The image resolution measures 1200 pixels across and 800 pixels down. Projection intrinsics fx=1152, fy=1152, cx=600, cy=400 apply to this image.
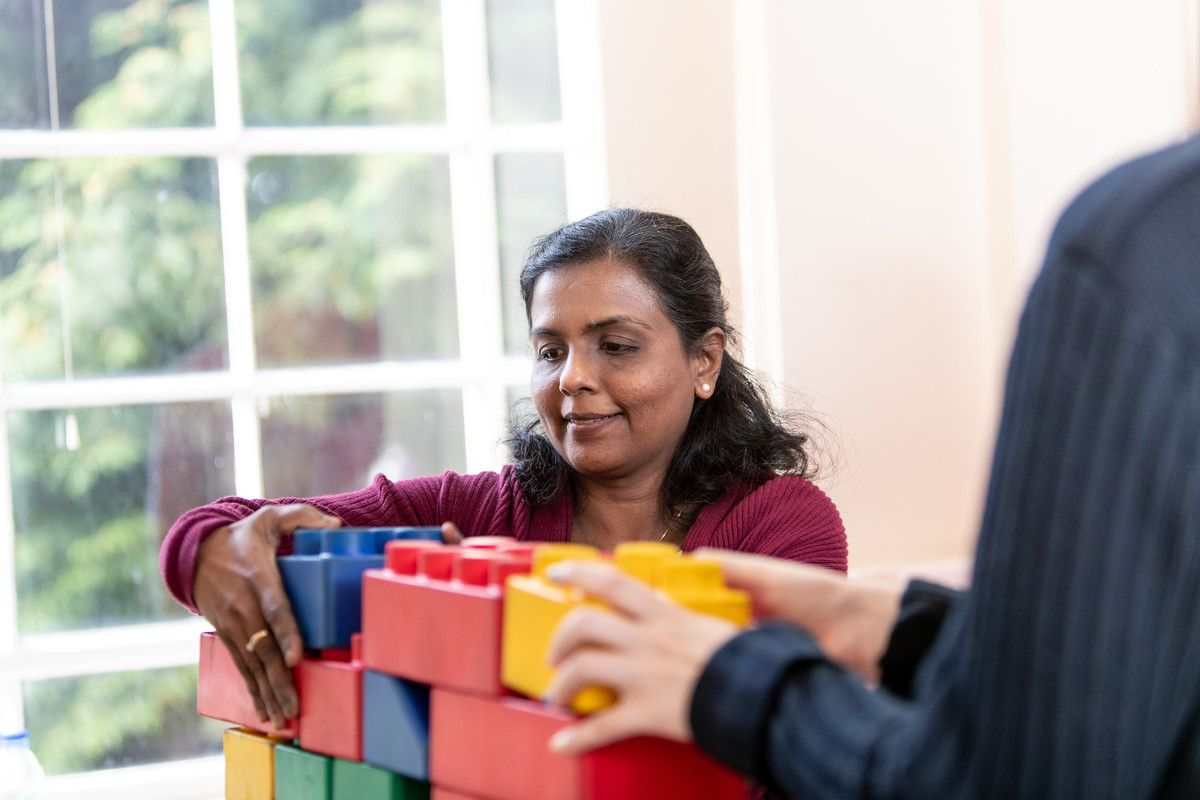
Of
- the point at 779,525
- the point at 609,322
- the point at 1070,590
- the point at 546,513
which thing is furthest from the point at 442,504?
the point at 1070,590

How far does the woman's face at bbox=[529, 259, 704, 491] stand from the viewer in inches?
63.8

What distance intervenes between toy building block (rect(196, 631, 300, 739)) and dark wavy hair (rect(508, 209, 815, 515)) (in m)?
0.77

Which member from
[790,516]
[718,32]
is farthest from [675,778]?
[718,32]

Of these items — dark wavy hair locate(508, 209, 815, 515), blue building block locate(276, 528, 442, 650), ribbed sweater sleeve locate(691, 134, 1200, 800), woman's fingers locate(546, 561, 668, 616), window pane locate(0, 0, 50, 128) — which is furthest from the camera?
window pane locate(0, 0, 50, 128)

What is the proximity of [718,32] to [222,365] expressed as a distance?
1.11m

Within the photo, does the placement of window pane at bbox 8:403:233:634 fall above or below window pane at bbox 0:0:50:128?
below

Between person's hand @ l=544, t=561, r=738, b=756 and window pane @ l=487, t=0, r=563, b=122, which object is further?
window pane @ l=487, t=0, r=563, b=122

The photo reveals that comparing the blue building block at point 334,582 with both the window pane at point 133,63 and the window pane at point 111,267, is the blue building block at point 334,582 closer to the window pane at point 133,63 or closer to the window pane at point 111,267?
the window pane at point 111,267

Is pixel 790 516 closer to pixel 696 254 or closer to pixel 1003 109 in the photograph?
pixel 696 254

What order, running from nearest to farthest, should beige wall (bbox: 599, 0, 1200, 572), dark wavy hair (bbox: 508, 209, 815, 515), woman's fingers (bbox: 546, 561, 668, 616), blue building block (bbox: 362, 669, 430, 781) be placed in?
woman's fingers (bbox: 546, 561, 668, 616) → blue building block (bbox: 362, 669, 430, 781) → dark wavy hair (bbox: 508, 209, 815, 515) → beige wall (bbox: 599, 0, 1200, 572)

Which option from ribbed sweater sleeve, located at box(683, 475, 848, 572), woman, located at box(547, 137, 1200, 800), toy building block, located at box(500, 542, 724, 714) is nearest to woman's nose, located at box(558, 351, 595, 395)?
ribbed sweater sleeve, located at box(683, 475, 848, 572)

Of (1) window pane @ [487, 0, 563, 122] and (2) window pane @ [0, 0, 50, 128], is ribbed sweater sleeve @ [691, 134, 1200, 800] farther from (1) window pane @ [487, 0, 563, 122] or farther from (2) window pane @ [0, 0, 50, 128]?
(2) window pane @ [0, 0, 50, 128]

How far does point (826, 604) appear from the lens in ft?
2.81

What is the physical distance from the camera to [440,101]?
7.31 ft
